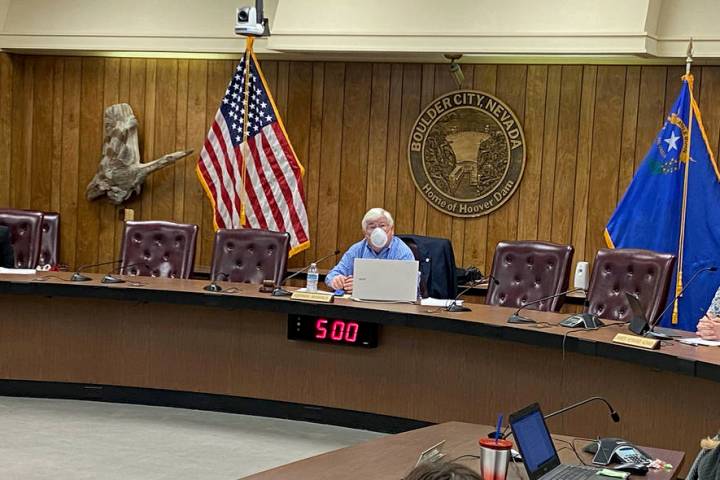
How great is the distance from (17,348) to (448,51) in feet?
11.1

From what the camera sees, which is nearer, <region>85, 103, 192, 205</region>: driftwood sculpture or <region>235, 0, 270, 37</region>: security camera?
<region>235, 0, 270, 37</region>: security camera

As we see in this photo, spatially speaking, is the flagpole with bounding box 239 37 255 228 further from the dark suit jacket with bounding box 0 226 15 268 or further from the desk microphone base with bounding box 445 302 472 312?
the desk microphone base with bounding box 445 302 472 312

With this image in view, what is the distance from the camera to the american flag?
832 cm

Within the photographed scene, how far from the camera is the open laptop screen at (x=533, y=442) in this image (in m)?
2.81

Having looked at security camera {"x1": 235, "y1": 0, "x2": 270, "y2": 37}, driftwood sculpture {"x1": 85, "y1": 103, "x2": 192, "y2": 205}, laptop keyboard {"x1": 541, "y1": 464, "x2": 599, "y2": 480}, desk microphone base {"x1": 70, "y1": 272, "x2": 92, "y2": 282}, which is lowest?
laptop keyboard {"x1": 541, "y1": 464, "x2": 599, "y2": 480}

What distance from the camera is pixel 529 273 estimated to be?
6.39 metres

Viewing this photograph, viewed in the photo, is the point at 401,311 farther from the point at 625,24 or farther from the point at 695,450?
the point at 625,24

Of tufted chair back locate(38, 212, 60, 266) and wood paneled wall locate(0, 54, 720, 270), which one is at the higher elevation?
wood paneled wall locate(0, 54, 720, 270)

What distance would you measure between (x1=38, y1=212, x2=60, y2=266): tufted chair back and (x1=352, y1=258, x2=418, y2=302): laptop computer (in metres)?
2.53

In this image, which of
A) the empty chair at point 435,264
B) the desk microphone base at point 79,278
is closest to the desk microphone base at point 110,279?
the desk microphone base at point 79,278

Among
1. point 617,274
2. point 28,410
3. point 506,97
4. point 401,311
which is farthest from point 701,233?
point 28,410

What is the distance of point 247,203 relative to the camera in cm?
842

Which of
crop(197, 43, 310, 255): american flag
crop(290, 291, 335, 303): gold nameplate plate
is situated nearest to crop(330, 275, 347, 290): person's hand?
crop(290, 291, 335, 303): gold nameplate plate

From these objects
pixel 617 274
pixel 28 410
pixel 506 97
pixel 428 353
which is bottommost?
pixel 28 410
